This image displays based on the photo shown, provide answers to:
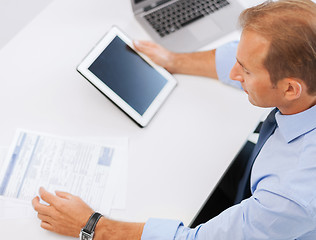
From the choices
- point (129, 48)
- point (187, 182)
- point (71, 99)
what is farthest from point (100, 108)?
point (187, 182)

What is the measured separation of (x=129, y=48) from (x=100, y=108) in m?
0.20

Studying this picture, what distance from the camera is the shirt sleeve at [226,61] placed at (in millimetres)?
1211

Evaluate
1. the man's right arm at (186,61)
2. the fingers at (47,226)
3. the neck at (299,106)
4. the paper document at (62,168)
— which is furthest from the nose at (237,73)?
the fingers at (47,226)

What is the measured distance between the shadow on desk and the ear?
1.52 feet

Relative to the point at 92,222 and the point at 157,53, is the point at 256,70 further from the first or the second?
the point at 92,222

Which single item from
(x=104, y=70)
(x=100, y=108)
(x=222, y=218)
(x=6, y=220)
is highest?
(x=104, y=70)

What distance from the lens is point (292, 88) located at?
85cm

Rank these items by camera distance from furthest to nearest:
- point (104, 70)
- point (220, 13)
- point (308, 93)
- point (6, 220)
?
point (220, 13) → point (104, 70) → point (6, 220) → point (308, 93)

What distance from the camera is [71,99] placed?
→ 1.18 metres

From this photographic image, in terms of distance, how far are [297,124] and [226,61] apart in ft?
1.20

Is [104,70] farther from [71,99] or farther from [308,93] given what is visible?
[308,93]

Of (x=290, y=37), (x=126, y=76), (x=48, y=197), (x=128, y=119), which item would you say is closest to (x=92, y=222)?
(x=48, y=197)

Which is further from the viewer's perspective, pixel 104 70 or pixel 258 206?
pixel 104 70

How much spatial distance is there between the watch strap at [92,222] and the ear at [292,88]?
0.55 m
